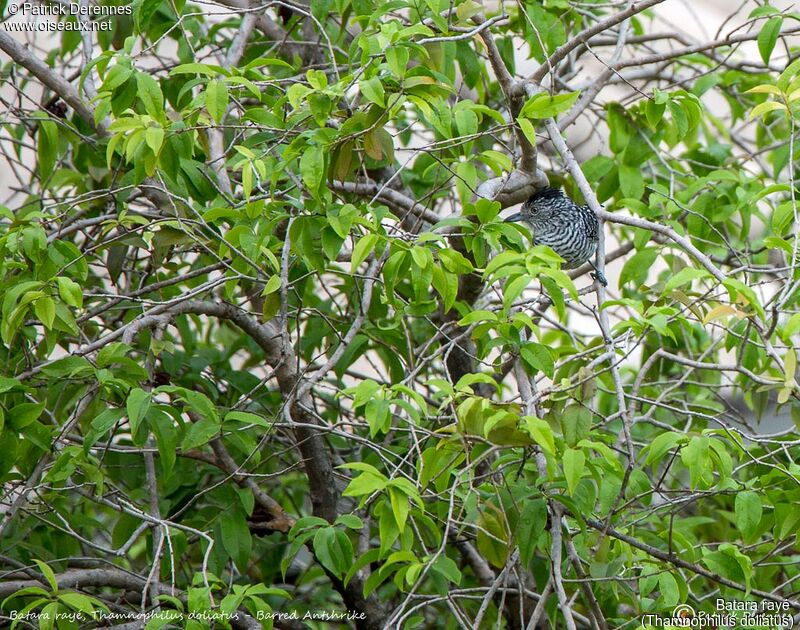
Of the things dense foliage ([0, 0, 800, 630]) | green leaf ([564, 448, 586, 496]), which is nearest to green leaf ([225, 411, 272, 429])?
dense foliage ([0, 0, 800, 630])

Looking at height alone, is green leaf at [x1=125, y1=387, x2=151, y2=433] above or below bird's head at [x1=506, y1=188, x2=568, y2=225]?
below

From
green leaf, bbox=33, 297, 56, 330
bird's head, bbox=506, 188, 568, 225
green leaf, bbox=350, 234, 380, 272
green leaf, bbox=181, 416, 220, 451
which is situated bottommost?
green leaf, bbox=181, 416, 220, 451

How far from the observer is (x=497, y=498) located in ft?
7.48

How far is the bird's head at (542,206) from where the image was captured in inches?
119

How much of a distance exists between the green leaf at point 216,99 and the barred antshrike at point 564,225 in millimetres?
1150

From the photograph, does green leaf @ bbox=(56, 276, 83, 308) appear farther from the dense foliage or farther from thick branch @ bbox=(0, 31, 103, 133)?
thick branch @ bbox=(0, 31, 103, 133)

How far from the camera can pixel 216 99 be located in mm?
2168

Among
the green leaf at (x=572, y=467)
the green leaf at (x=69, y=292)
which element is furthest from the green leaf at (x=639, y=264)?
the green leaf at (x=69, y=292)

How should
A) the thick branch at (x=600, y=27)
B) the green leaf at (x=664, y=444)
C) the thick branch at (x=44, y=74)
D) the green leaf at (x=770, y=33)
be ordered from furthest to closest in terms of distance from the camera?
the thick branch at (x=44, y=74) → the green leaf at (x=770, y=33) → the thick branch at (x=600, y=27) → the green leaf at (x=664, y=444)

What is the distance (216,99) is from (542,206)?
128 cm

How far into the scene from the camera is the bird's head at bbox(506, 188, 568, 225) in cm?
301

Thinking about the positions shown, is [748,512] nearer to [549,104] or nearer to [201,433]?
[549,104]

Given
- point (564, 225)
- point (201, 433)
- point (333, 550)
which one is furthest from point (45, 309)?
point (564, 225)

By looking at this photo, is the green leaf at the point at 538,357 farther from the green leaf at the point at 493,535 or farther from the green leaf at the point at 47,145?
the green leaf at the point at 47,145
